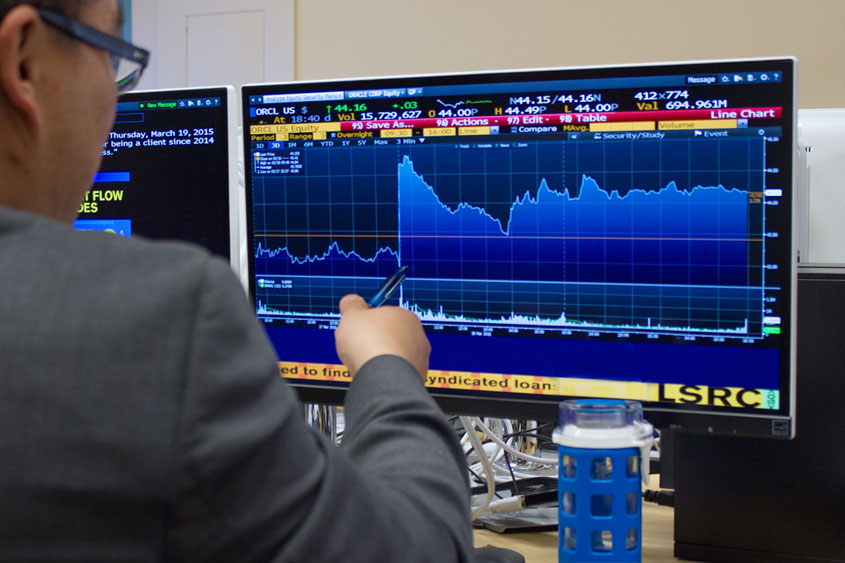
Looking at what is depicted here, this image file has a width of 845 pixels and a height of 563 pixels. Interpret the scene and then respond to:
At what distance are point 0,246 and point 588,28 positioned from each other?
3.04 metres

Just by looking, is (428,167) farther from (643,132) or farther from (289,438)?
(289,438)

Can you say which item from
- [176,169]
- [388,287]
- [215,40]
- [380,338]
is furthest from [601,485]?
[215,40]

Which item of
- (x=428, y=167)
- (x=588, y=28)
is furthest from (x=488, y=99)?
(x=588, y=28)

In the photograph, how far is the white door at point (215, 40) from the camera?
12.0 feet

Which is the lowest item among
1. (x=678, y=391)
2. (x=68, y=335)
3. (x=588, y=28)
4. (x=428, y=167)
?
(x=678, y=391)

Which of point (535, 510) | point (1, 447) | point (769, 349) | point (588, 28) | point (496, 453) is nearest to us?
point (1, 447)

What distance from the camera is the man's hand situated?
77 centimetres

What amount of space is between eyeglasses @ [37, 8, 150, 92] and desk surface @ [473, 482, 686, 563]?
73cm

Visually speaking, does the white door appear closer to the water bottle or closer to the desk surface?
the desk surface

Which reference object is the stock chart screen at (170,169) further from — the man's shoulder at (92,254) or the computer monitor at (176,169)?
the man's shoulder at (92,254)

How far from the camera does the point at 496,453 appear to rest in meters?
1.38

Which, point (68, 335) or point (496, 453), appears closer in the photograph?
point (68, 335)

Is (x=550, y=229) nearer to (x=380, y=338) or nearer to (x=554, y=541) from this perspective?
(x=380, y=338)

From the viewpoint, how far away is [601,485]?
824mm
